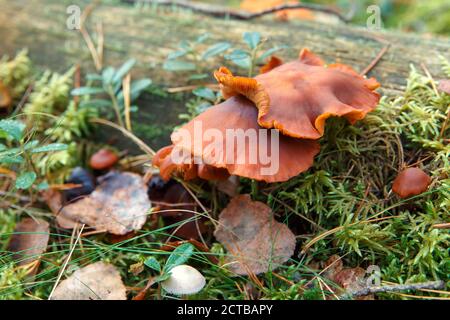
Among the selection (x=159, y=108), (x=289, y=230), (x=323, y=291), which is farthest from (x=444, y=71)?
(x=159, y=108)

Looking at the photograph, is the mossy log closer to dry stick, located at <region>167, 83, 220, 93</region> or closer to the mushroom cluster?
dry stick, located at <region>167, 83, 220, 93</region>

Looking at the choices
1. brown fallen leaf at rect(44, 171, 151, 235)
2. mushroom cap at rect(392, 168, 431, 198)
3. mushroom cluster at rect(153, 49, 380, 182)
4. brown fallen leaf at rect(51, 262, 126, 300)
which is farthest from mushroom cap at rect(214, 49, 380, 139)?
brown fallen leaf at rect(51, 262, 126, 300)

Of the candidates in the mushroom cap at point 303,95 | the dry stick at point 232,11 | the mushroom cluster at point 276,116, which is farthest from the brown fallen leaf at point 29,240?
the dry stick at point 232,11

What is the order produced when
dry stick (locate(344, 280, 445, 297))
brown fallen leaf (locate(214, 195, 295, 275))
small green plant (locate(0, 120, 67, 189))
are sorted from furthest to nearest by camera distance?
small green plant (locate(0, 120, 67, 189)) < brown fallen leaf (locate(214, 195, 295, 275)) < dry stick (locate(344, 280, 445, 297))

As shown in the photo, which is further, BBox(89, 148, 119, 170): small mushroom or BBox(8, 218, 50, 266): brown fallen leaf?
BBox(89, 148, 119, 170): small mushroom

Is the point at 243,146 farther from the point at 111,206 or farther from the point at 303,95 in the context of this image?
the point at 111,206

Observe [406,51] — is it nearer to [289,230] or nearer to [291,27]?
[291,27]

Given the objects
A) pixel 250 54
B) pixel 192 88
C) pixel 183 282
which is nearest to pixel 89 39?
pixel 192 88
